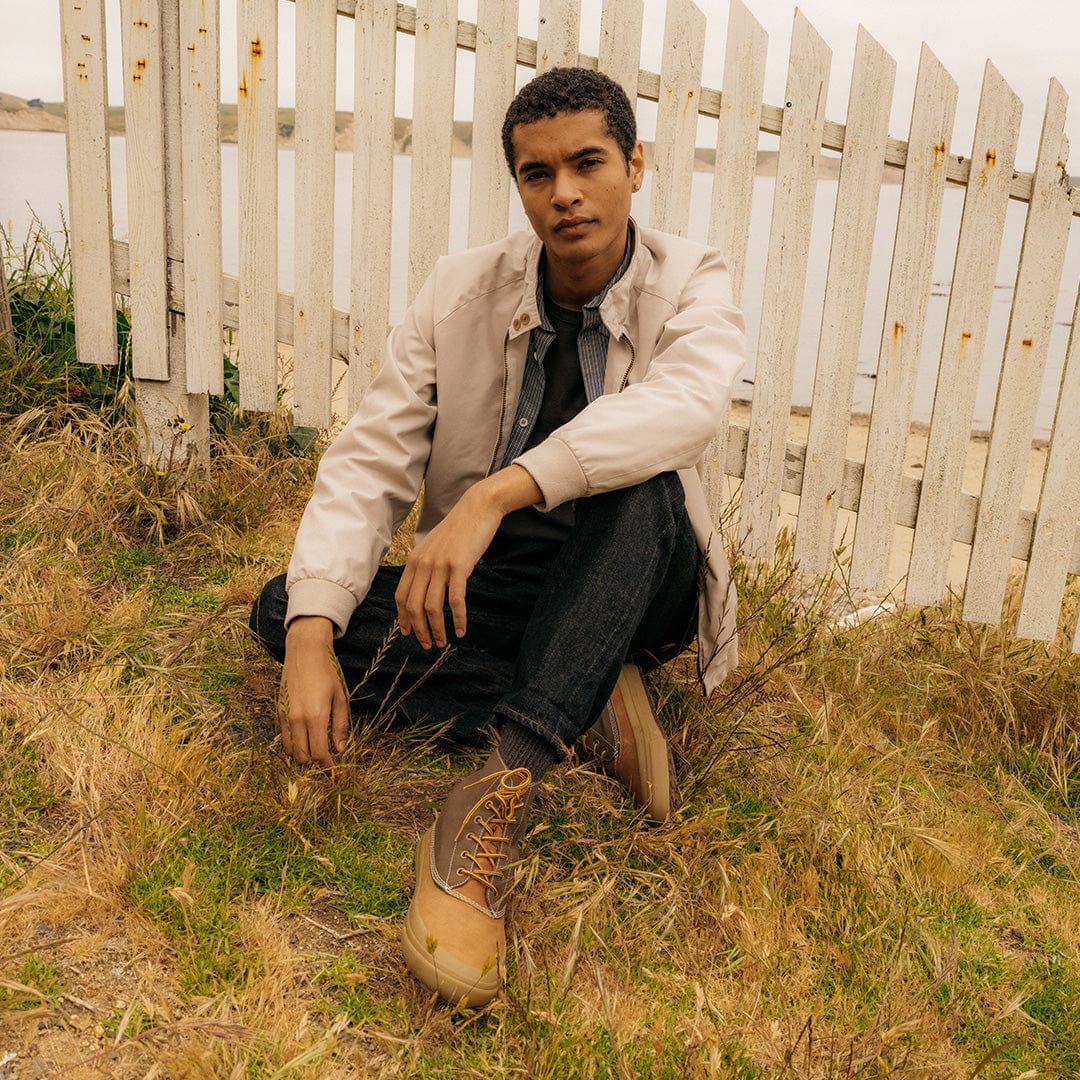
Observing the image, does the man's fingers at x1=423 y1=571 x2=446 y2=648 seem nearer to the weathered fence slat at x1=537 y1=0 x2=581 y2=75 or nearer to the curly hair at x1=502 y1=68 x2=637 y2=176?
the curly hair at x1=502 y1=68 x2=637 y2=176

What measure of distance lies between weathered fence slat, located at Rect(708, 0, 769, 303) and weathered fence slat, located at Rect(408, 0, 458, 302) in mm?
803

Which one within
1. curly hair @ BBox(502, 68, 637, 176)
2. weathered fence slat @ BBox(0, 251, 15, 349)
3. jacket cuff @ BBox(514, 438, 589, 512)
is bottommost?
weathered fence slat @ BBox(0, 251, 15, 349)

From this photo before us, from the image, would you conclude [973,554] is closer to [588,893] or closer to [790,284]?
[790,284]

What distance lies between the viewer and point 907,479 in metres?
3.53

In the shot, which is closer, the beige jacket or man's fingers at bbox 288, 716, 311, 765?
man's fingers at bbox 288, 716, 311, 765

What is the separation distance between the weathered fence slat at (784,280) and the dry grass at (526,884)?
489 mm

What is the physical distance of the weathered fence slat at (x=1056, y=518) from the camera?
341 cm


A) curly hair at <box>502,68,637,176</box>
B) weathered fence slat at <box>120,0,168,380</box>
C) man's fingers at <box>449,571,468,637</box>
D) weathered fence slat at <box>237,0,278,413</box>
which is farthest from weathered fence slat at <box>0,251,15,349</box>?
man's fingers at <box>449,571,468,637</box>

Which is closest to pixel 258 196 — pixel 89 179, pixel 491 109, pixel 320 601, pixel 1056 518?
pixel 89 179

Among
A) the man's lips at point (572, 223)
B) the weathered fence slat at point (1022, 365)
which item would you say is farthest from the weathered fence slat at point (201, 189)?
the weathered fence slat at point (1022, 365)

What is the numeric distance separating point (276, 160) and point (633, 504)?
1.98m

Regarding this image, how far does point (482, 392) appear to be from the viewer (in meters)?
2.60

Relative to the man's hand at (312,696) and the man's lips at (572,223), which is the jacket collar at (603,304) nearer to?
the man's lips at (572,223)

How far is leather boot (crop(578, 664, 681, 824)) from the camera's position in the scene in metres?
2.38
